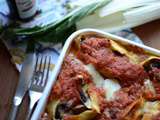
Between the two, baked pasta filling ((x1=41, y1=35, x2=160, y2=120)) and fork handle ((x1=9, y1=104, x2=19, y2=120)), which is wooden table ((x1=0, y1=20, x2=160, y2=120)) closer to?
fork handle ((x1=9, y1=104, x2=19, y2=120))

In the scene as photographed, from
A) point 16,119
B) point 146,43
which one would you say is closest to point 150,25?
point 146,43

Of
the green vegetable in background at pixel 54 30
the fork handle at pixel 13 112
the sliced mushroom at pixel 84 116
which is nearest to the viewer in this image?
the sliced mushroom at pixel 84 116

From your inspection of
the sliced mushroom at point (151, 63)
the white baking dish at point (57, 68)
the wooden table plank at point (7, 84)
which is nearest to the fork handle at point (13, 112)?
the wooden table plank at point (7, 84)

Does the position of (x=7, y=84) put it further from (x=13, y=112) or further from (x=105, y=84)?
(x=105, y=84)

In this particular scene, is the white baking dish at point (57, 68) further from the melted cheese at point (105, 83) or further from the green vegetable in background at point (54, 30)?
the green vegetable in background at point (54, 30)

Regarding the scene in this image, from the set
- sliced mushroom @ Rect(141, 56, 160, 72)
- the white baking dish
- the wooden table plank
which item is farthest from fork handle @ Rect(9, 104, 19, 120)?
sliced mushroom @ Rect(141, 56, 160, 72)

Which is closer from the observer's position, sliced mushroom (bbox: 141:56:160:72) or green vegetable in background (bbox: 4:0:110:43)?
sliced mushroom (bbox: 141:56:160:72)

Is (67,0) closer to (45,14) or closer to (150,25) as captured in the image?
(45,14)
